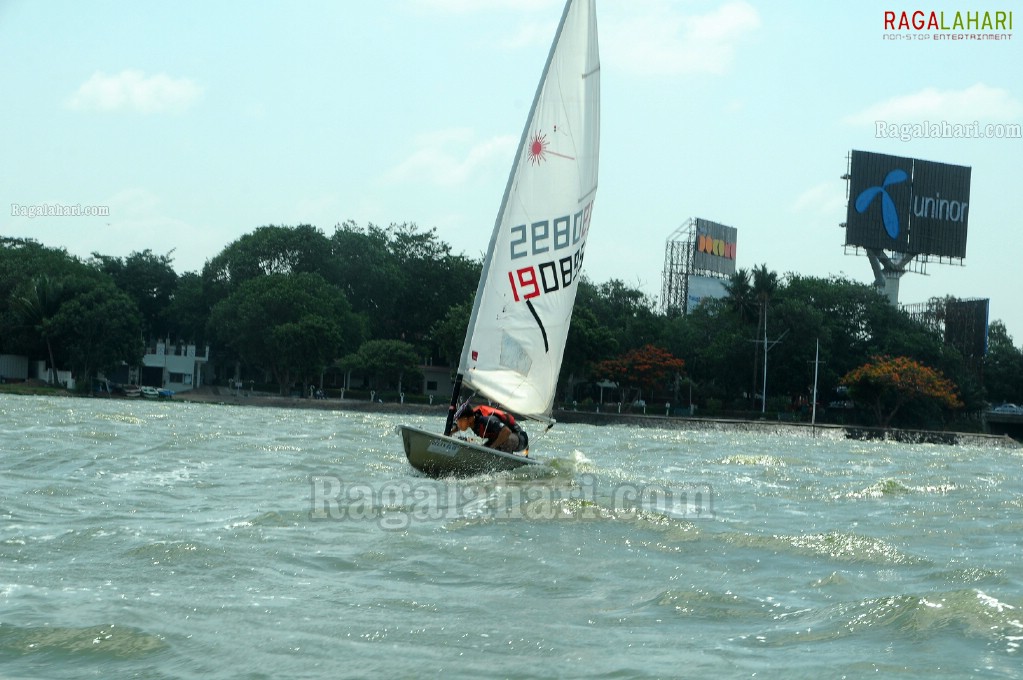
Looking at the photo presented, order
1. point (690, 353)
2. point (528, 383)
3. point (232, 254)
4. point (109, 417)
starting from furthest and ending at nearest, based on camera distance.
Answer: point (232, 254), point (690, 353), point (109, 417), point (528, 383)

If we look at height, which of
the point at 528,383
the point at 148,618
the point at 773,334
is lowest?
the point at 148,618

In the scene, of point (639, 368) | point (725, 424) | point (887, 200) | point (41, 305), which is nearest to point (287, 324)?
point (41, 305)

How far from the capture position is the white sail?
1448cm

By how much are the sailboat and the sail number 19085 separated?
1cm

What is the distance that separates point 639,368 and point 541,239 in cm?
4214

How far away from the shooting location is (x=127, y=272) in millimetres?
71375

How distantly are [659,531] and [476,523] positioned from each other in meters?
1.58

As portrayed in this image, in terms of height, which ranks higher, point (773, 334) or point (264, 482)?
point (773, 334)

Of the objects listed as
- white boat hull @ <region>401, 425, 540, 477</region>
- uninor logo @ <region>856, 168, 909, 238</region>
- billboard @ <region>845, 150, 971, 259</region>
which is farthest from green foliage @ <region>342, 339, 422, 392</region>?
white boat hull @ <region>401, 425, 540, 477</region>

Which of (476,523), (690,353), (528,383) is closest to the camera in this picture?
(476,523)

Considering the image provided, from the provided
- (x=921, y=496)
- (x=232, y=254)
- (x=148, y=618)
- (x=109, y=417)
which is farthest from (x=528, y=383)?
(x=232, y=254)

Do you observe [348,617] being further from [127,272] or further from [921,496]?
[127,272]

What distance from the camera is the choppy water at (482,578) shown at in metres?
5.23

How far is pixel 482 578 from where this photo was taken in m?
7.09
